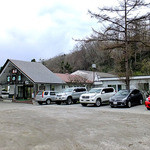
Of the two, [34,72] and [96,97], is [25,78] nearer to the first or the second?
[34,72]

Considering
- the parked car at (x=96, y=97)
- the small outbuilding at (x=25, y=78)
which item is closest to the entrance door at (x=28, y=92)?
the small outbuilding at (x=25, y=78)

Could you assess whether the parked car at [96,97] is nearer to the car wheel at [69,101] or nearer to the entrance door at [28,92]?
the car wheel at [69,101]

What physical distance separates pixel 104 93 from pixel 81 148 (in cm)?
1378

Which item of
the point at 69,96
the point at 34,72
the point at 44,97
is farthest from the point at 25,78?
the point at 69,96

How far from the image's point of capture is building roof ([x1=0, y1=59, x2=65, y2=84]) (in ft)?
83.1

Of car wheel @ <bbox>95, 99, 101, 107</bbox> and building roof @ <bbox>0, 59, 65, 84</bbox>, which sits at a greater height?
building roof @ <bbox>0, 59, 65, 84</bbox>

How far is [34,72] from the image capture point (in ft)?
89.5

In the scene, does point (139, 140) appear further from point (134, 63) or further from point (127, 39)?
point (134, 63)

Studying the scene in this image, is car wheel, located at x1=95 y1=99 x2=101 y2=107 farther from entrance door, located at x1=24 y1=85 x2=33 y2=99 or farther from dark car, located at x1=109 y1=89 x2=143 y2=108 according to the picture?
entrance door, located at x1=24 y1=85 x2=33 y2=99

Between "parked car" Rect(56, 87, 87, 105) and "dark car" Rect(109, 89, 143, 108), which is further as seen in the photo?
"parked car" Rect(56, 87, 87, 105)

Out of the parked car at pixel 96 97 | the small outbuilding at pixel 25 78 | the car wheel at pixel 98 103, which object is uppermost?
the small outbuilding at pixel 25 78

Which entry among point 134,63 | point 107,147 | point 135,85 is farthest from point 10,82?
point 134,63

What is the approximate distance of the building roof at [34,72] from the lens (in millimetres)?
25341

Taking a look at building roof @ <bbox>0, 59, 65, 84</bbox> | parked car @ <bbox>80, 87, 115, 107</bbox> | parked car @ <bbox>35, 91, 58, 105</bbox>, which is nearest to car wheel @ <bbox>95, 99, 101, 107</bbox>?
parked car @ <bbox>80, 87, 115, 107</bbox>
